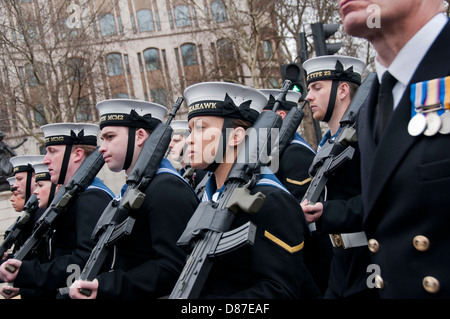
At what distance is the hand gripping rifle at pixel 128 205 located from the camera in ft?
10.3

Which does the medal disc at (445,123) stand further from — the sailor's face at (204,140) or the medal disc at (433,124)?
the sailor's face at (204,140)

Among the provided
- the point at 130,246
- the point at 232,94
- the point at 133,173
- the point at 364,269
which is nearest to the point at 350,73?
the point at 232,94

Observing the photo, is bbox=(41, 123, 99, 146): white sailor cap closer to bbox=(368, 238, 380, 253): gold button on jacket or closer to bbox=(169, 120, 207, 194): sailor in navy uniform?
bbox=(169, 120, 207, 194): sailor in navy uniform

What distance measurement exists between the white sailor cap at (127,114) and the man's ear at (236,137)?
1.19 metres

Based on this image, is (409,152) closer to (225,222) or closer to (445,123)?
(445,123)

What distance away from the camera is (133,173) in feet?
11.1

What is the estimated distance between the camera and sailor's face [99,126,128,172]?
3.71 m

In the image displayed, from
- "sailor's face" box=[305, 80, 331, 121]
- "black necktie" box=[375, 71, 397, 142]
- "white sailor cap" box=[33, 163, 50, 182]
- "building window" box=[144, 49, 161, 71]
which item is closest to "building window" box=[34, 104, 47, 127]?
"building window" box=[144, 49, 161, 71]

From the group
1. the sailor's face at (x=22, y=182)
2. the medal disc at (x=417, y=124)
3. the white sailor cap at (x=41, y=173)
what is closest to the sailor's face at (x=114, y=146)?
the white sailor cap at (x=41, y=173)

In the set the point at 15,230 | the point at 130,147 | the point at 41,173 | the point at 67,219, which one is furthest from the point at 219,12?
the point at 130,147

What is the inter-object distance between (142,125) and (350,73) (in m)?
1.95

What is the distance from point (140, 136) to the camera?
3840 millimetres

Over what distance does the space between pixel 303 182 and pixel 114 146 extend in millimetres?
1859
